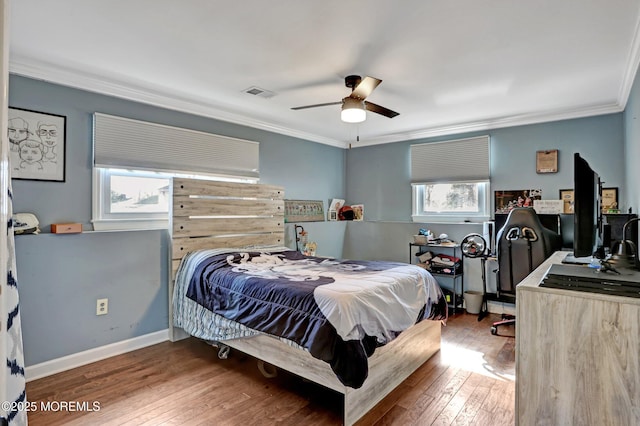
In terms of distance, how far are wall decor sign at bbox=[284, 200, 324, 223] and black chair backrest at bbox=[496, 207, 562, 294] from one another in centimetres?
240

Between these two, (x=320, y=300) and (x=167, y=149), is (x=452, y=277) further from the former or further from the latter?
(x=167, y=149)

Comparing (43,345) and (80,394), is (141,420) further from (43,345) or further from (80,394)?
(43,345)

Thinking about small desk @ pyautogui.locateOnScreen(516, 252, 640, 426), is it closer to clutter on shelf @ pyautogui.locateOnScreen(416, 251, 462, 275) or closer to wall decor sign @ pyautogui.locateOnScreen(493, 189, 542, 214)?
clutter on shelf @ pyautogui.locateOnScreen(416, 251, 462, 275)

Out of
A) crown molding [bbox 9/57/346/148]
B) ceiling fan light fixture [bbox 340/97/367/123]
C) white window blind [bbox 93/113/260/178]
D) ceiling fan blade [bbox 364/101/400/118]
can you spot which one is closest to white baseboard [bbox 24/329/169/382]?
white window blind [bbox 93/113/260/178]

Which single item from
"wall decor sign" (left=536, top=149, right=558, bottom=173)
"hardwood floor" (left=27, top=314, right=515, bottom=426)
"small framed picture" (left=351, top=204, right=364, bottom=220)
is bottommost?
"hardwood floor" (left=27, top=314, right=515, bottom=426)

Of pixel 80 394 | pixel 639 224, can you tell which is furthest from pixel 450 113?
pixel 80 394

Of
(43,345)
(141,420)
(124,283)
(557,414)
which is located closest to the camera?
(557,414)

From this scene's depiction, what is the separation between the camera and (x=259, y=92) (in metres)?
3.22

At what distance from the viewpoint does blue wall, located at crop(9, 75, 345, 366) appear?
2.60 metres

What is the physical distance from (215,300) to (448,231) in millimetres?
3085

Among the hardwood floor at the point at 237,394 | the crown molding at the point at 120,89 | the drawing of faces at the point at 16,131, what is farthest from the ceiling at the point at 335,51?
the hardwood floor at the point at 237,394

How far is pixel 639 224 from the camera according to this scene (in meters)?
2.47

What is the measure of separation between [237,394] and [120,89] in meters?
2.63

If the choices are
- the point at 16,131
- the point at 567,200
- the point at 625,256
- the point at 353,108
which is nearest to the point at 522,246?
the point at 567,200
